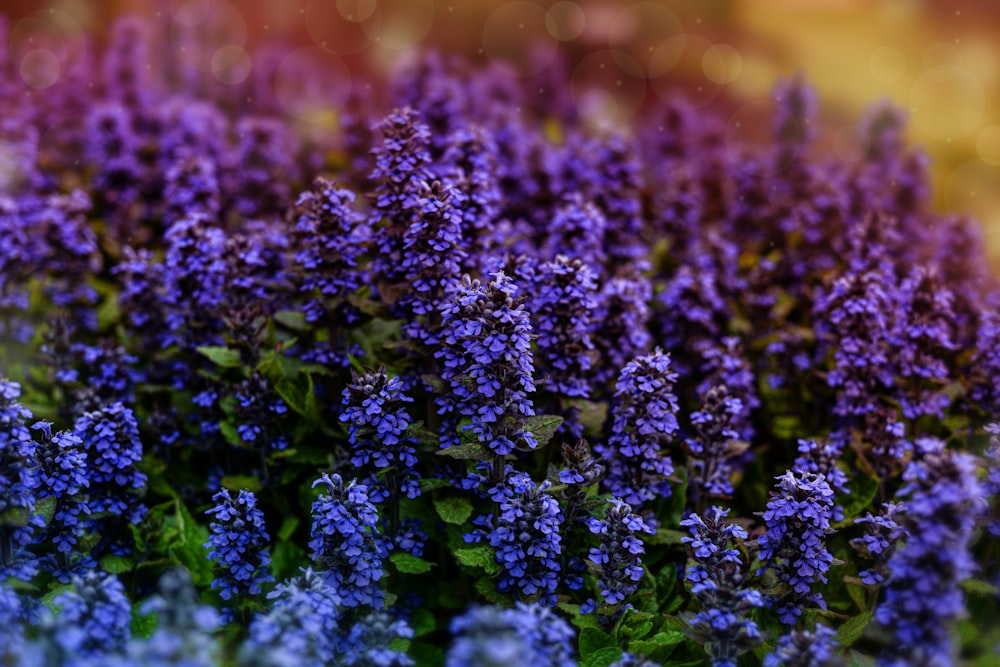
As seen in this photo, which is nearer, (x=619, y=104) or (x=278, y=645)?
(x=278, y=645)

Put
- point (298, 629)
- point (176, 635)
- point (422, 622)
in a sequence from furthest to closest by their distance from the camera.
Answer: point (422, 622), point (298, 629), point (176, 635)

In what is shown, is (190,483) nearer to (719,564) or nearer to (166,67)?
(719,564)

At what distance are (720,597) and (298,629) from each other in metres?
1.76

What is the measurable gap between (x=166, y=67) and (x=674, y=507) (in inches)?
293

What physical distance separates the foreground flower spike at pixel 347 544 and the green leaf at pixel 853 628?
2.13 m

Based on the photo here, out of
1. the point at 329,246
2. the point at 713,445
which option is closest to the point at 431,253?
the point at 329,246

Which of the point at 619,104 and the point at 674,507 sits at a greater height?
the point at 619,104

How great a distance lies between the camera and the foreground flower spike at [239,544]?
161 inches

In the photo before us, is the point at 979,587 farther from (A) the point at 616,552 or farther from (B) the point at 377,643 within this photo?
(B) the point at 377,643

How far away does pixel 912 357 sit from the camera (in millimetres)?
5129

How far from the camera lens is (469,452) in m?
4.20

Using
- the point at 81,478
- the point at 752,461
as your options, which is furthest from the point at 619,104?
the point at 81,478

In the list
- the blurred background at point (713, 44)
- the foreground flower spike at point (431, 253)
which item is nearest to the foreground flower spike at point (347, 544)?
the foreground flower spike at point (431, 253)

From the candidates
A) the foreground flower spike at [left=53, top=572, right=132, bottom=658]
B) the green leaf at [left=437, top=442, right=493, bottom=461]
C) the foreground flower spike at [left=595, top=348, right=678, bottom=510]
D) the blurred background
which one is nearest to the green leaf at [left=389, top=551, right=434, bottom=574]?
the green leaf at [left=437, top=442, right=493, bottom=461]
